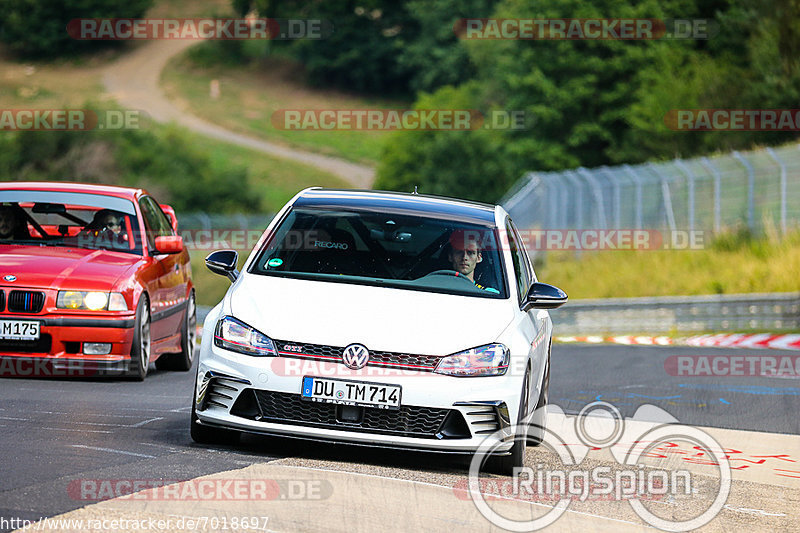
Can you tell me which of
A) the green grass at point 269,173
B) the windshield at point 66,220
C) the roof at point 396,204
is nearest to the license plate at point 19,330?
the windshield at point 66,220

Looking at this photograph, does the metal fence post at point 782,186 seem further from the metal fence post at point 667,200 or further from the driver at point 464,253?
the driver at point 464,253

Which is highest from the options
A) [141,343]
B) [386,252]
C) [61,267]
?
[386,252]

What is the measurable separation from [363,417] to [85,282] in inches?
172

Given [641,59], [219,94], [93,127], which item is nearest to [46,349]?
[641,59]

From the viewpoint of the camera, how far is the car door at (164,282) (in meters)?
12.3

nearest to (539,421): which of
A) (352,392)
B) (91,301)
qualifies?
(352,392)

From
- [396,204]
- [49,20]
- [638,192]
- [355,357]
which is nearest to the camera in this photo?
[355,357]

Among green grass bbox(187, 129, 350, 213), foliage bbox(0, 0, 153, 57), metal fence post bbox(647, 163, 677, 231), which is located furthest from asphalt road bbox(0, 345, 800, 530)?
foliage bbox(0, 0, 153, 57)

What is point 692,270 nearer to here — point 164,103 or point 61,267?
point 61,267

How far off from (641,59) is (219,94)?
181 feet

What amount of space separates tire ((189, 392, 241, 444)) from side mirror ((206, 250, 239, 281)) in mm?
1041

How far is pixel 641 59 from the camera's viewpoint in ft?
218

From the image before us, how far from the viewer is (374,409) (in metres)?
7.59

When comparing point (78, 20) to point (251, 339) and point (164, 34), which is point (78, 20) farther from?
point (251, 339)
